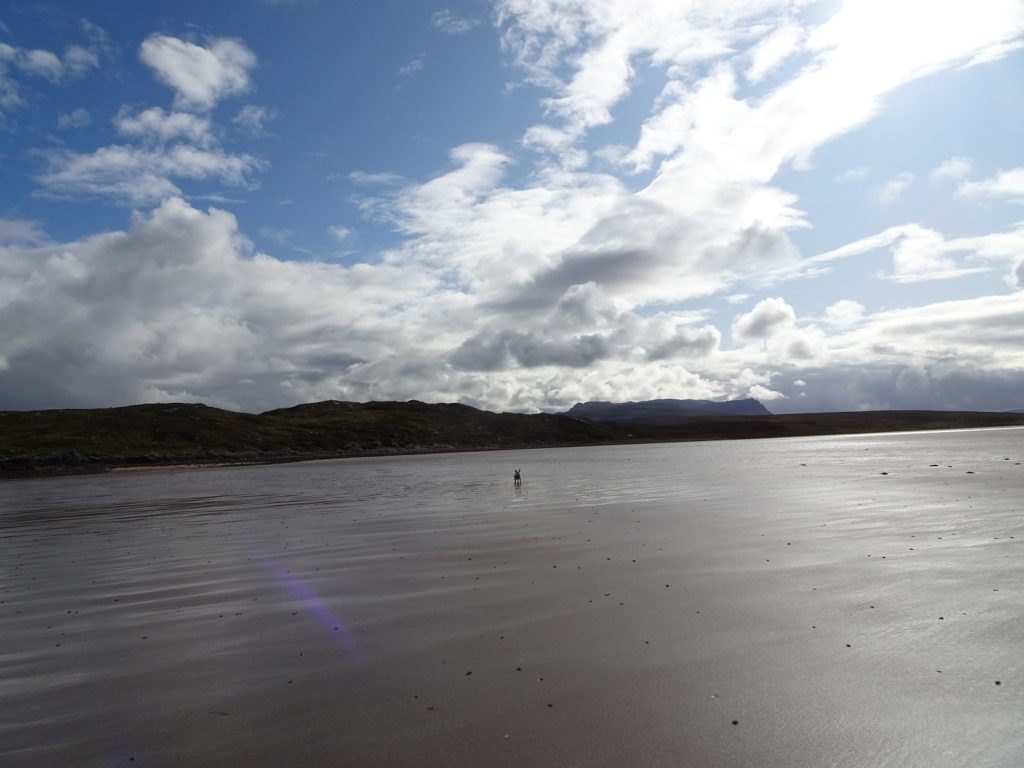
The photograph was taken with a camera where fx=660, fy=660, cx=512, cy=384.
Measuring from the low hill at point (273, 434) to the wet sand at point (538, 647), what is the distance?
9188 cm

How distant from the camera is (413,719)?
21.8 feet

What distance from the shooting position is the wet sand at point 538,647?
6.11 meters

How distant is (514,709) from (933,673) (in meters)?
4.65

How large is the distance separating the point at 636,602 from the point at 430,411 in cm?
18644

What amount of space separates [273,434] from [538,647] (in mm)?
137691

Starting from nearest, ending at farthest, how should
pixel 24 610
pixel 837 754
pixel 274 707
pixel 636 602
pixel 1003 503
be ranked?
pixel 837 754, pixel 274 707, pixel 636 602, pixel 24 610, pixel 1003 503

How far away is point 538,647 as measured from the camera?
870 cm

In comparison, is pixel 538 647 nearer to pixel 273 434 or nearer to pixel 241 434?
pixel 241 434

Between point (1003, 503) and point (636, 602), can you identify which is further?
point (1003, 503)

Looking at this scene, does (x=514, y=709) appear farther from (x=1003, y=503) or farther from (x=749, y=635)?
(x=1003, y=503)

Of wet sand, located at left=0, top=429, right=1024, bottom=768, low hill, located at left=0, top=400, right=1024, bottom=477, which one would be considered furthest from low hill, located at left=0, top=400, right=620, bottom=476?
wet sand, located at left=0, top=429, right=1024, bottom=768

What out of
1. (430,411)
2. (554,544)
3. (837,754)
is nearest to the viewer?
(837,754)

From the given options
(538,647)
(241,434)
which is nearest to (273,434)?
(241,434)

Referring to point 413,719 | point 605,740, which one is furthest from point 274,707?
point 605,740
